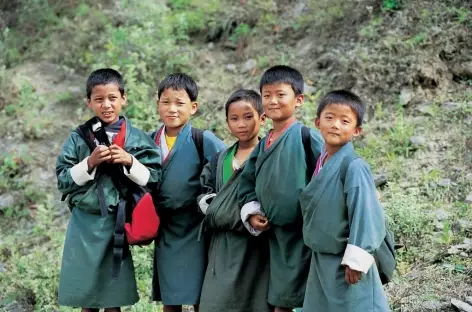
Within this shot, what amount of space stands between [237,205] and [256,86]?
388 centimetres

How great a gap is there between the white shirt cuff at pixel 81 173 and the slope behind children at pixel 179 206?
0.42m

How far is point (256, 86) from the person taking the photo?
7.41m

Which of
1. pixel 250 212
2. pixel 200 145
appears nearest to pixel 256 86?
pixel 200 145

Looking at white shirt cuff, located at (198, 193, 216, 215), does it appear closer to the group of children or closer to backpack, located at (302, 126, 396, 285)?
the group of children

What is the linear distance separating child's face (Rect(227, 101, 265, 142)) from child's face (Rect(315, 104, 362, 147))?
0.61 metres

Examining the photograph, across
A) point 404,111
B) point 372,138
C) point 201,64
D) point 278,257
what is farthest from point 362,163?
point 201,64

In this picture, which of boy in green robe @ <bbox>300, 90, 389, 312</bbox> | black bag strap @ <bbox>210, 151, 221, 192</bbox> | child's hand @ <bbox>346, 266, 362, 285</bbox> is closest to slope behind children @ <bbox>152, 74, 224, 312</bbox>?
black bag strap @ <bbox>210, 151, 221, 192</bbox>

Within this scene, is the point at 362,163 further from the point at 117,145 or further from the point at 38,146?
the point at 38,146

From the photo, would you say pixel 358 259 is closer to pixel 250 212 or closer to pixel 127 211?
pixel 250 212

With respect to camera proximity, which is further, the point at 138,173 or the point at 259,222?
the point at 138,173

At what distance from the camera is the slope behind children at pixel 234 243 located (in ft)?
12.2

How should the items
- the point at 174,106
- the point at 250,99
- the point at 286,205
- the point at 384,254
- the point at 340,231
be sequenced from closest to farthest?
the point at 340,231
the point at 384,254
the point at 286,205
the point at 250,99
the point at 174,106

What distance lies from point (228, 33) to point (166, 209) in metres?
4.75

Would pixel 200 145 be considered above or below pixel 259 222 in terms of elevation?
above
